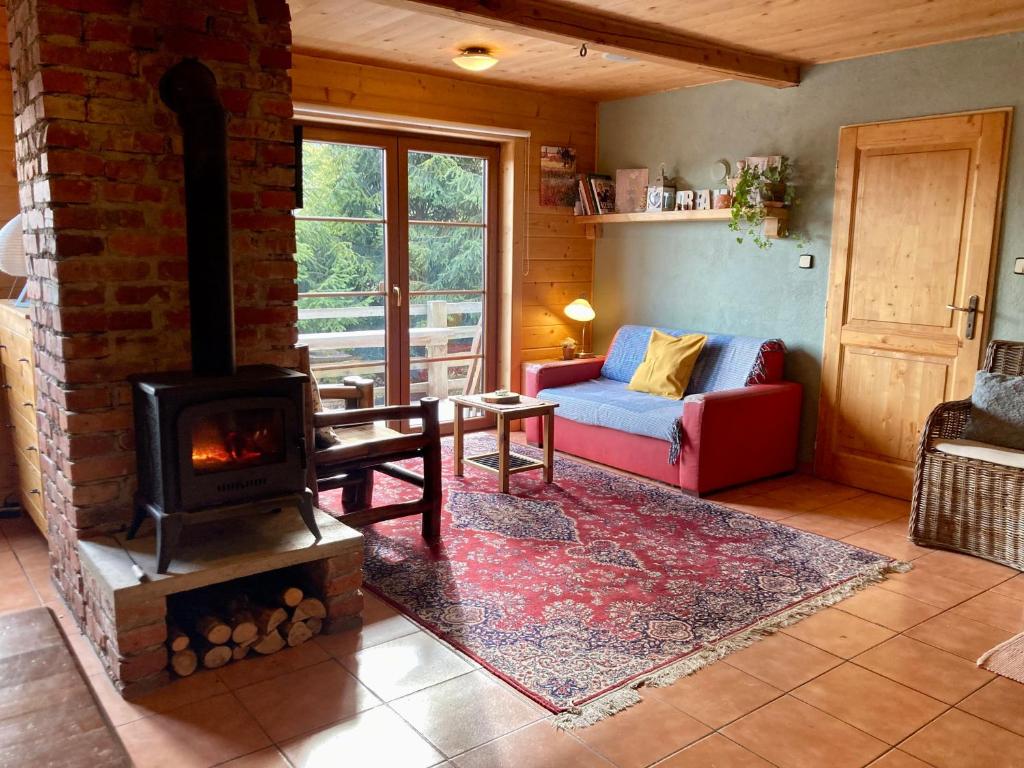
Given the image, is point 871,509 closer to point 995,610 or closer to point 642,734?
point 995,610

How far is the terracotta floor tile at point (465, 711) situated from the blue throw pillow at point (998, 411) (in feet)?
8.52

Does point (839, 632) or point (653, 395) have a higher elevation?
point (653, 395)

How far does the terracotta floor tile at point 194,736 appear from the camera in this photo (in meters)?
2.14

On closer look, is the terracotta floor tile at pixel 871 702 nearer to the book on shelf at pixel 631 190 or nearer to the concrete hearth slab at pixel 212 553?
the concrete hearth slab at pixel 212 553

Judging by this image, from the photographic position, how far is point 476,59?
175 inches

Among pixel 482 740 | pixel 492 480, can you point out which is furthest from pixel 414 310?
pixel 482 740

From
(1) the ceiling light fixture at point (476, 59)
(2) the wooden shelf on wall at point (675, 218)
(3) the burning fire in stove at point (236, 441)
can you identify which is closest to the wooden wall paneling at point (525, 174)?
(2) the wooden shelf on wall at point (675, 218)

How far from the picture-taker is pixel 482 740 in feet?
7.30

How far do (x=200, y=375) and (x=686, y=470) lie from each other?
271cm

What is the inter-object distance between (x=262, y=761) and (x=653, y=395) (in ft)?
11.3

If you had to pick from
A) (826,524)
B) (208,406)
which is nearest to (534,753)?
(208,406)

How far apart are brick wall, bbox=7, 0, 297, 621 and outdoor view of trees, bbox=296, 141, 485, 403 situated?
2.22 metres

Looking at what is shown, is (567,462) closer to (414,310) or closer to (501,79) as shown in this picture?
(414,310)

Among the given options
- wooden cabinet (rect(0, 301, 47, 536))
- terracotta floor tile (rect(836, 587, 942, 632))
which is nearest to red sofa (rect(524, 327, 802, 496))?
terracotta floor tile (rect(836, 587, 942, 632))
